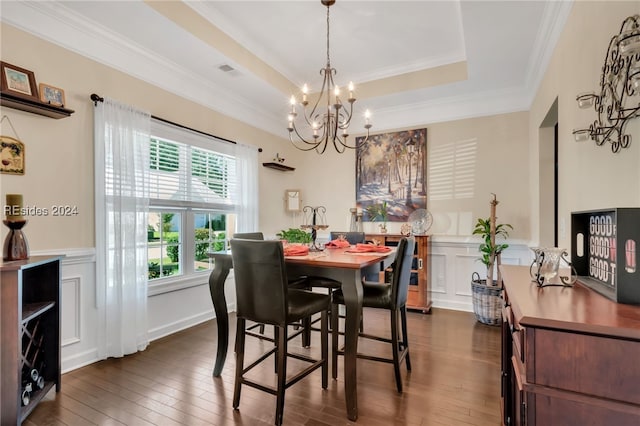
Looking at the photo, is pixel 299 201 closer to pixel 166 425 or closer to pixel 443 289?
pixel 443 289

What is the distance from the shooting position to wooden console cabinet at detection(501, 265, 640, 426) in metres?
0.79

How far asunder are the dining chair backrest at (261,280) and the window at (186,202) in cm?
116

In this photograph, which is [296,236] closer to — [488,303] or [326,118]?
[326,118]

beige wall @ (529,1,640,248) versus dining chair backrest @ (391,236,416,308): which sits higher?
beige wall @ (529,1,640,248)

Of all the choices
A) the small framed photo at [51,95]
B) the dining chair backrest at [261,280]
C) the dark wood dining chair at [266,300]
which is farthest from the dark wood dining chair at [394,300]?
the small framed photo at [51,95]

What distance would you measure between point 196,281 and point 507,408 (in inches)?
122

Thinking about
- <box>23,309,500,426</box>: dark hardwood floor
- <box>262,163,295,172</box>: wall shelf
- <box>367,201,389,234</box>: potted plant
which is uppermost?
<box>262,163,295,172</box>: wall shelf

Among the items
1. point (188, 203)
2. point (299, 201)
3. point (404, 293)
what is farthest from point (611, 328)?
point (299, 201)

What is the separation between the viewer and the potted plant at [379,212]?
174 inches

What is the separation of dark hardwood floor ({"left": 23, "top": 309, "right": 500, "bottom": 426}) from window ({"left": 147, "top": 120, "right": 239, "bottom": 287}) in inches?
35.0

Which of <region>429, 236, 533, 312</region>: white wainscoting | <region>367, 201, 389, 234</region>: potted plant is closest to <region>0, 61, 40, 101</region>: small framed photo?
<region>367, 201, 389, 234</region>: potted plant

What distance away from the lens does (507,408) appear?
61.4 inches

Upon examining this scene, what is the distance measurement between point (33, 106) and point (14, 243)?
98 cm

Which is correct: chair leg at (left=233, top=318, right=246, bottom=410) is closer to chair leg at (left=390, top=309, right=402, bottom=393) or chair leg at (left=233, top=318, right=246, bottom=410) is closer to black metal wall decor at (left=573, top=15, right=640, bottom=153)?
chair leg at (left=390, top=309, right=402, bottom=393)
